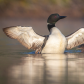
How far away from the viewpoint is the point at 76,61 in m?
9.81

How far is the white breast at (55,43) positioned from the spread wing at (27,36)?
27cm

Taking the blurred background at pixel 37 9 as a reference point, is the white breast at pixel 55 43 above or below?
below

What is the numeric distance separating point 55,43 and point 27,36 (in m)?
0.90

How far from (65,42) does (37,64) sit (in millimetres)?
2913

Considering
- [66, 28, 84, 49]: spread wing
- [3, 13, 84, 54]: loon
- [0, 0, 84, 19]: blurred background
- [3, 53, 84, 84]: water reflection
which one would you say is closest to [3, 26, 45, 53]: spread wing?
Result: [3, 13, 84, 54]: loon

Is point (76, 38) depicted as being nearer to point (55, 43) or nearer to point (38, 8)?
point (55, 43)

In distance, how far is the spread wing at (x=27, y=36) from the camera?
11.9m

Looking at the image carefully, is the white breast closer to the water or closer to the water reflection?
the water

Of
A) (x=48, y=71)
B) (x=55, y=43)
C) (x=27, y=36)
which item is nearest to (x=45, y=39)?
(x=55, y=43)

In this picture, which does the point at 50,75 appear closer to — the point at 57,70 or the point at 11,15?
the point at 57,70

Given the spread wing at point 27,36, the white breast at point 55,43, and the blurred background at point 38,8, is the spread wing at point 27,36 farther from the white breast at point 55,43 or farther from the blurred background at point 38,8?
the blurred background at point 38,8

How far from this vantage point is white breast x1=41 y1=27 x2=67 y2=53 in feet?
38.6

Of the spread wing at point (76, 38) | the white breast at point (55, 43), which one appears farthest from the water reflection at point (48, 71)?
the spread wing at point (76, 38)

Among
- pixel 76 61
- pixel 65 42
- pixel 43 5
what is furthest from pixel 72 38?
pixel 43 5
